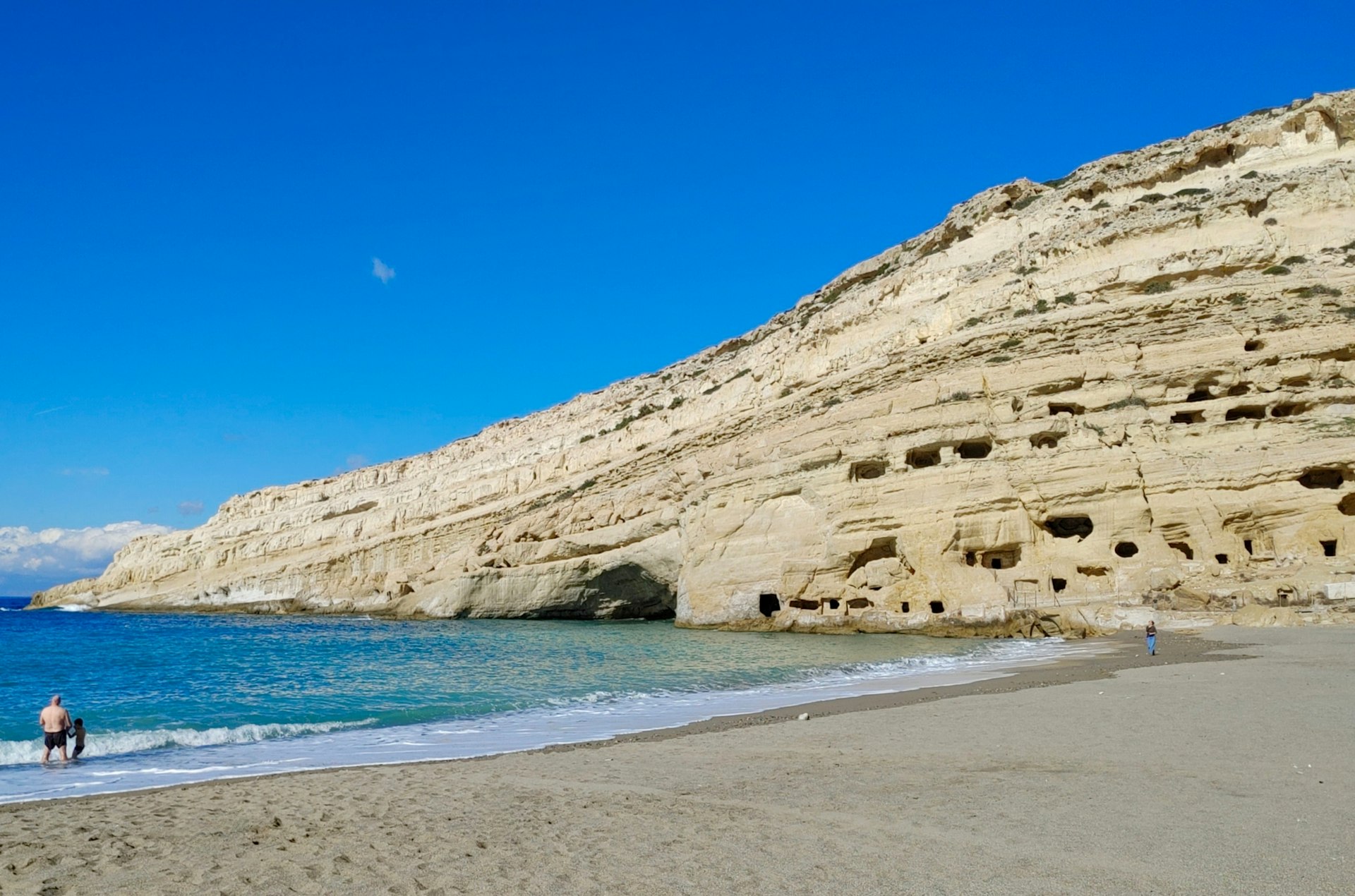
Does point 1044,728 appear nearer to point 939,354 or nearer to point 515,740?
point 515,740

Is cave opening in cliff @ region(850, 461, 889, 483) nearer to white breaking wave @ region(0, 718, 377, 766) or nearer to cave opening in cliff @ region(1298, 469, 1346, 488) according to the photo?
cave opening in cliff @ region(1298, 469, 1346, 488)

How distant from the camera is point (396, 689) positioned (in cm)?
1582

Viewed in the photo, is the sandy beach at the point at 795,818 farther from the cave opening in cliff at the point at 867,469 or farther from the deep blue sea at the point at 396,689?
the cave opening in cliff at the point at 867,469

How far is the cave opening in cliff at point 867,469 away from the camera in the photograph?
27.3m

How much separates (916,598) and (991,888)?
832 inches

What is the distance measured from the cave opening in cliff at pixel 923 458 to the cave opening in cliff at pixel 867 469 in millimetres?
818

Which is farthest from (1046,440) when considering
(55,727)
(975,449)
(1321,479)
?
(55,727)

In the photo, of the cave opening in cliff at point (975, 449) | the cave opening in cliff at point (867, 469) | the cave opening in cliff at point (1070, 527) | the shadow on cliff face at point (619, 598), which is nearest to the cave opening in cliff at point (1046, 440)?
the cave opening in cliff at point (975, 449)

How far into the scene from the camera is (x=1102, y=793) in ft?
20.6

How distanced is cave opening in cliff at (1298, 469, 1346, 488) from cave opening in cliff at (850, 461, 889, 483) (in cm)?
1061

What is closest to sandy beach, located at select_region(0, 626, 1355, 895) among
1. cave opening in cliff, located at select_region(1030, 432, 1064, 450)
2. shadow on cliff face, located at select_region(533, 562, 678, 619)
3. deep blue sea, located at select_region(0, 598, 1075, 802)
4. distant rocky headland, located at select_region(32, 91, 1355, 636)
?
deep blue sea, located at select_region(0, 598, 1075, 802)

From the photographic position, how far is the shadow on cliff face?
35812 mm

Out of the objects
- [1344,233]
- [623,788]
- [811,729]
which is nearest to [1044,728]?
[811,729]

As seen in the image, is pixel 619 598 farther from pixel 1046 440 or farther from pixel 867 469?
pixel 1046 440
